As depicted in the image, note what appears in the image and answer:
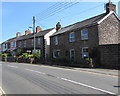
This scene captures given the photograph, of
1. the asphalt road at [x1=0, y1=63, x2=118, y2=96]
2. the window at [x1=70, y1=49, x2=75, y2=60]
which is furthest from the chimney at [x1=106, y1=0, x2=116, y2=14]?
the asphalt road at [x1=0, y1=63, x2=118, y2=96]

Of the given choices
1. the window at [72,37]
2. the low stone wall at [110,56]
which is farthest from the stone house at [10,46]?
the low stone wall at [110,56]

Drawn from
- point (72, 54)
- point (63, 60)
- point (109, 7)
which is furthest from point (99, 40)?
point (63, 60)

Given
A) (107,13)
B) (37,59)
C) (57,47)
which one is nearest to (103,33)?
(107,13)

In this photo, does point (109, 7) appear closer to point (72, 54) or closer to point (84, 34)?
point (84, 34)

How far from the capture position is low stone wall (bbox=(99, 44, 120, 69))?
18.7 metres

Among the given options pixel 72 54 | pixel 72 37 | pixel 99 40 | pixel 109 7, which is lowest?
pixel 72 54

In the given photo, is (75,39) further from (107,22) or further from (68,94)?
(68,94)

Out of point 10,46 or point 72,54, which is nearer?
point 72,54

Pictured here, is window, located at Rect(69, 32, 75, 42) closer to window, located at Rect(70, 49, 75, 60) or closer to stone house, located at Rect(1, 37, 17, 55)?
window, located at Rect(70, 49, 75, 60)

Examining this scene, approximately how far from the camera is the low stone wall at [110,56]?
61.4 feet

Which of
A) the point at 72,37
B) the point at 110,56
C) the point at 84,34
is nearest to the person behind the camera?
the point at 110,56

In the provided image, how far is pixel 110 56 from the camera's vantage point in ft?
64.3

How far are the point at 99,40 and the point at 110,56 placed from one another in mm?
3577

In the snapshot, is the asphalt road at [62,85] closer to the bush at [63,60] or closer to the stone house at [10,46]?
the bush at [63,60]
